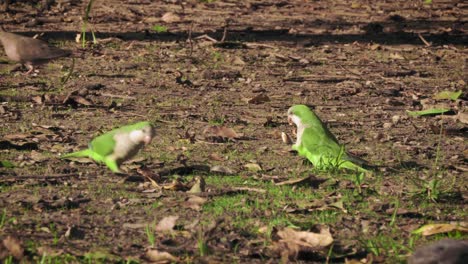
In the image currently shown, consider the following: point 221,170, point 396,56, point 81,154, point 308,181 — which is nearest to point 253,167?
point 221,170

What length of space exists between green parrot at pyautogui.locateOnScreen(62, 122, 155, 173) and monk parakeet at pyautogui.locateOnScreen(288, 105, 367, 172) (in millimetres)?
1153

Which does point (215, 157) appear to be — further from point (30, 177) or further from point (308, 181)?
point (30, 177)

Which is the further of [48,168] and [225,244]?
[48,168]

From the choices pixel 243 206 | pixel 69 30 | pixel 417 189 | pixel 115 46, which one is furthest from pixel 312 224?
pixel 69 30

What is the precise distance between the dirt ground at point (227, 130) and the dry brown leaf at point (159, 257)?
1 cm

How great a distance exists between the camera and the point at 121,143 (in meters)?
5.62

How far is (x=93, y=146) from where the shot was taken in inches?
228

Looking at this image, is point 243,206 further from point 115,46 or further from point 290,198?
point 115,46

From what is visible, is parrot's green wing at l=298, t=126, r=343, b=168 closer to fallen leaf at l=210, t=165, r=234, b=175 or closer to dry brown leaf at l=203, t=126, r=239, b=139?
fallen leaf at l=210, t=165, r=234, b=175

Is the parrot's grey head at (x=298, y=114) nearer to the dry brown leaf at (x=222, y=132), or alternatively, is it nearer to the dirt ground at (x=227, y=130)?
the dirt ground at (x=227, y=130)

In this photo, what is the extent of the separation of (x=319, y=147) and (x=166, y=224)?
163 centimetres

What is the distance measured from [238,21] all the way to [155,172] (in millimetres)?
6864

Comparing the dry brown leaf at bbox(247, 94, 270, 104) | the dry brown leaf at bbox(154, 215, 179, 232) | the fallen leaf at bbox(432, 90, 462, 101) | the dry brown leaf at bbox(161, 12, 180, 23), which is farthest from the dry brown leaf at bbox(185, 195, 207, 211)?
the dry brown leaf at bbox(161, 12, 180, 23)

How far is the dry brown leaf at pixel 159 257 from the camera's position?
169 inches
